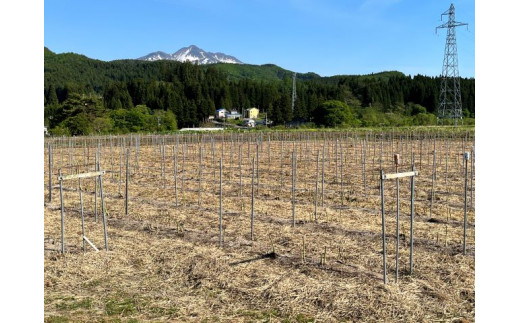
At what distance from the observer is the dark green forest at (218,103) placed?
1998 inches

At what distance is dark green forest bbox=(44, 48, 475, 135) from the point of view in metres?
50.8

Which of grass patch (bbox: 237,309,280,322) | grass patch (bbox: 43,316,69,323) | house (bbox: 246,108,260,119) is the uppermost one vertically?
house (bbox: 246,108,260,119)

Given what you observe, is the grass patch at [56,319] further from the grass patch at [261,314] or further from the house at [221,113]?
the house at [221,113]

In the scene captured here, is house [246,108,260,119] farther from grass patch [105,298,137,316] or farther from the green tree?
grass patch [105,298,137,316]

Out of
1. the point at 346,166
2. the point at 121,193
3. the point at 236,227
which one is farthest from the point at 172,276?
the point at 346,166

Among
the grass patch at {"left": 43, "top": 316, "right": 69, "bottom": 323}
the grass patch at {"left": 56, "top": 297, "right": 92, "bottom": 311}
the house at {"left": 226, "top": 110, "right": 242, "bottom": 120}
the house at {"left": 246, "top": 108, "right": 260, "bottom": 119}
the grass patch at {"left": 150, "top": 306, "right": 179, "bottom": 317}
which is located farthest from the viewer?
the house at {"left": 246, "top": 108, "right": 260, "bottom": 119}

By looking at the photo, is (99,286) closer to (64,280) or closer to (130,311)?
(64,280)

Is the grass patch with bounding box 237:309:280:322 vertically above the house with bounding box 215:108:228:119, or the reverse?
the house with bounding box 215:108:228:119

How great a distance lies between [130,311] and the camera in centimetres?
418

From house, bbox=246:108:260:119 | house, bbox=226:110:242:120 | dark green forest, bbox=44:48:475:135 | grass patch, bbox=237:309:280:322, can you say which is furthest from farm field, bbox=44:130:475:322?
house, bbox=246:108:260:119

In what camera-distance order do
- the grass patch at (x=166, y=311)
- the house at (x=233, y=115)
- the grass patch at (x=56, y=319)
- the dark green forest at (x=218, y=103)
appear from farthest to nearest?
the house at (x=233, y=115) < the dark green forest at (x=218, y=103) < the grass patch at (x=166, y=311) < the grass patch at (x=56, y=319)

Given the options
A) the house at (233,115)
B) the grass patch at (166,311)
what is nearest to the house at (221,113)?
the house at (233,115)

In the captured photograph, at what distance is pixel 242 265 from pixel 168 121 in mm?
53852

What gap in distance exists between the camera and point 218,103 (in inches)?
3250
